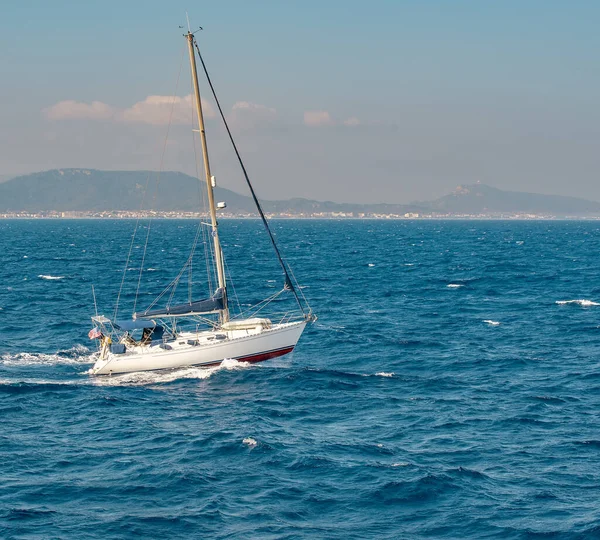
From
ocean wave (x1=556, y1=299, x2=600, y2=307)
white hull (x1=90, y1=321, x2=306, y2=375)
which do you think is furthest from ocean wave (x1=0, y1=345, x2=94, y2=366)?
ocean wave (x1=556, y1=299, x2=600, y2=307)

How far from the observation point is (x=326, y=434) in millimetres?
31828

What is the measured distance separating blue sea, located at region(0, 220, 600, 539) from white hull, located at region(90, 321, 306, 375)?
73cm

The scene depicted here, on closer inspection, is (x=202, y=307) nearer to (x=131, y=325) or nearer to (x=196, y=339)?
(x=196, y=339)

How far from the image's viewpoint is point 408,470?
27.7 m

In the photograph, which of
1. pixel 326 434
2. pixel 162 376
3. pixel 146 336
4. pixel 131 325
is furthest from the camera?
pixel 146 336

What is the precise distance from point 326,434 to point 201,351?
1240 cm

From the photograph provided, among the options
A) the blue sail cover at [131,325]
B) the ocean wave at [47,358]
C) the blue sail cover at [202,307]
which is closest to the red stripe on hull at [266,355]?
the blue sail cover at [202,307]

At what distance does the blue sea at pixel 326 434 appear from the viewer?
2403 cm

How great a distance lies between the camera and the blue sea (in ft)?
78.8

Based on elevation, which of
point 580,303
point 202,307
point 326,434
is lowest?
point 326,434

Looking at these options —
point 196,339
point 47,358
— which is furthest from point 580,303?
point 47,358

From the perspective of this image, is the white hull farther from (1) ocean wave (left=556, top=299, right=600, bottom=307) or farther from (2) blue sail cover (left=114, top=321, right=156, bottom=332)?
(1) ocean wave (left=556, top=299, right=600, bottom=307)

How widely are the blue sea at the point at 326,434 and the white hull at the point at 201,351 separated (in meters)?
0.73

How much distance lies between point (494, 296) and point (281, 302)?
2048 cm
